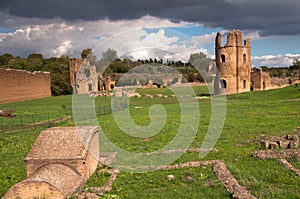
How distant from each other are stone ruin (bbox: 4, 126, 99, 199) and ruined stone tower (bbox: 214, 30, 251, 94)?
4440 centimetres

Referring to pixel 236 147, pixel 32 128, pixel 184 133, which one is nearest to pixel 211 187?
pixel 236 147

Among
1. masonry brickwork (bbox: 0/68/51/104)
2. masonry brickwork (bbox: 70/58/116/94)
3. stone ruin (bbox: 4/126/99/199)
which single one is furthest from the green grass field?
masonry brickwork (bbox: 70/58/116/94)

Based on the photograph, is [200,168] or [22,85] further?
[22,85]

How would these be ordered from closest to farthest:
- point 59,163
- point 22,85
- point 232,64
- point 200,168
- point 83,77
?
point 59,163 < point 200,168 < point 22,85 < point 232,64 < point 83,77

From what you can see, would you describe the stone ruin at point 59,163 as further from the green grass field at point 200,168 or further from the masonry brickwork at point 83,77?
the masonry brickwork at point 83,77

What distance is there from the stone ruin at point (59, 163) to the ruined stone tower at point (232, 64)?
146 feet

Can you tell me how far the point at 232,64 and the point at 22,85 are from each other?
32160mm

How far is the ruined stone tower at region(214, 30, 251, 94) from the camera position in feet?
175

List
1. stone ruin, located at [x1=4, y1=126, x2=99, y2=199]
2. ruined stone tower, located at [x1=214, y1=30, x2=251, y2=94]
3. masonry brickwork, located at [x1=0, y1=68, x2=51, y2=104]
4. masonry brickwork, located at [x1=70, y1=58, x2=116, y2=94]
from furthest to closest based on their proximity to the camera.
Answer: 1. masonry brickwork, located at [x1=70, y1=58, x2=116, y2=94]
2. ruined stone tower, located at [x1=214, y1=30, x2=251, y2=94]
3. masonry brickwork, located at [x1=0, y1=68, x2=51, y2=104]
4. stone ruin, located at [x1=4, y1=126, x2=99, y2=199]

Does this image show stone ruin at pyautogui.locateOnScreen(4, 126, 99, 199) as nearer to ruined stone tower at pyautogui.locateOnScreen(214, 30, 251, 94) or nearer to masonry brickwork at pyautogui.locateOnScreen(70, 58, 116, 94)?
ruined stone tower at pyautogui.locateOnScreen(214, 30, 251, 94)

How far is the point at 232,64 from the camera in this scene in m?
53.4

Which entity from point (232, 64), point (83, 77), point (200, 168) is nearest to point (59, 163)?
point (200, 168)

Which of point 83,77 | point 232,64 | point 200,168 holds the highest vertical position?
point 232,64

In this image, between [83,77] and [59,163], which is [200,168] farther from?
[83,77]
